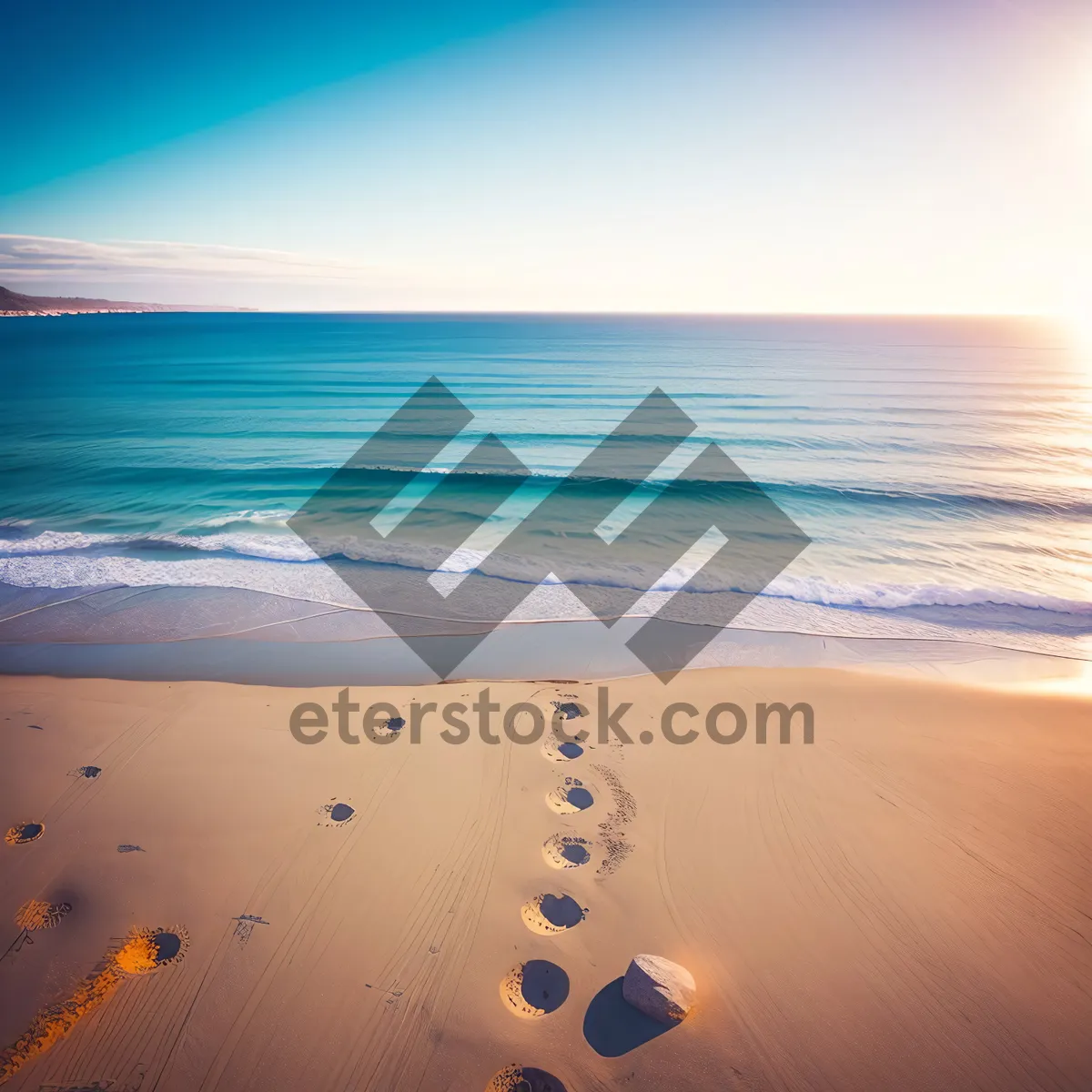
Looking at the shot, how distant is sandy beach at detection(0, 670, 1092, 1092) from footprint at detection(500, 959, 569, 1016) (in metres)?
0.02

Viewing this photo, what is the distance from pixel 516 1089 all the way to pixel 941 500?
59.3ft

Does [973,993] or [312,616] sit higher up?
[312,616]

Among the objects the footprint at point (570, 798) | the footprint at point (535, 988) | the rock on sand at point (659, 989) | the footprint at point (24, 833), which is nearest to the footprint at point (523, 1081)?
the footprint at point (535, 988)

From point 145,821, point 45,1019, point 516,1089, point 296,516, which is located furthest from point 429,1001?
point 296,516

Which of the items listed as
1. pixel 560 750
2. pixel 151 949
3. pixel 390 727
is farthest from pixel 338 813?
pixel 560 750

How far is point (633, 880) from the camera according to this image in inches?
184

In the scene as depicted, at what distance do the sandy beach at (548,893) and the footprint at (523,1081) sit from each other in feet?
0.24

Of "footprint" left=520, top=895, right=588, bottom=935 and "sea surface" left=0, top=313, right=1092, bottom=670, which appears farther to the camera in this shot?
"sea surface" left=0, top=313, right=1092, bottom=670

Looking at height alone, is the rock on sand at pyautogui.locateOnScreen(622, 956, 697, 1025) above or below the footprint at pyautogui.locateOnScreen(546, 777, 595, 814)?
below

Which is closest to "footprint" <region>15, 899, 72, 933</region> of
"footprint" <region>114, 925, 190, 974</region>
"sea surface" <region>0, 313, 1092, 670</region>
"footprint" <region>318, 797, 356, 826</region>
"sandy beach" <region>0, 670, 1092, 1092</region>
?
"sandy beach" <region>0, 670, 1092, 1092</region>

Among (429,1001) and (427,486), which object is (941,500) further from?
(429,1001)

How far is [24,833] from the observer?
16.5ft

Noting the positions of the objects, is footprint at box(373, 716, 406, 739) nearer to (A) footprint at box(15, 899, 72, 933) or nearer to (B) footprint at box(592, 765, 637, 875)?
(B) footprint at box(592, 765, 637, 875)

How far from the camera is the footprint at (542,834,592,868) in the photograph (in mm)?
4812
